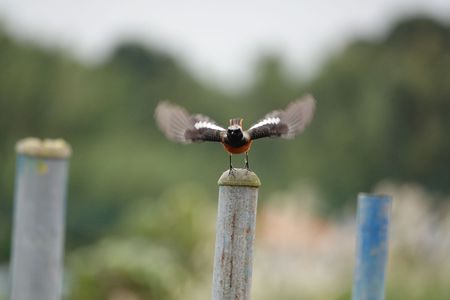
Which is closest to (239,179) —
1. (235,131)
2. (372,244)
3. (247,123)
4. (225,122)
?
(235,131)

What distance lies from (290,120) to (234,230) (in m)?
0.46

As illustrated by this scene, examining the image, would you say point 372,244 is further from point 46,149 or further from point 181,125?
point 46,149

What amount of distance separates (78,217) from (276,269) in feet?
43.3

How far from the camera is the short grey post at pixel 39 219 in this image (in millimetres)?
4785

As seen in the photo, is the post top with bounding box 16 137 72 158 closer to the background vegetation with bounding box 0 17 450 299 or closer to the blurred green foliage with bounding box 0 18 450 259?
the background vegetation with bounding box 0 17 450 299

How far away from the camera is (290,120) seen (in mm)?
3789

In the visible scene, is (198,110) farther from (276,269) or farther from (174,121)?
(174,121)

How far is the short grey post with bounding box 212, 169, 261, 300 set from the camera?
357 centimetres

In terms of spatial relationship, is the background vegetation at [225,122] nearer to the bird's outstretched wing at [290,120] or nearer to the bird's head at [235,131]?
the bird's outstretched wing at [290,120]

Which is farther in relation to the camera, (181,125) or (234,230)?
(181,125)

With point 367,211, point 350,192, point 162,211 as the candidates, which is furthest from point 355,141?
point 367,211

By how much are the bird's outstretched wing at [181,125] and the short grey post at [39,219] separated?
1.14 meters

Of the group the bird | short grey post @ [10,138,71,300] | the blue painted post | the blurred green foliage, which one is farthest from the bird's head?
the blurred green foliage

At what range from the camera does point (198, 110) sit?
31.5 m
